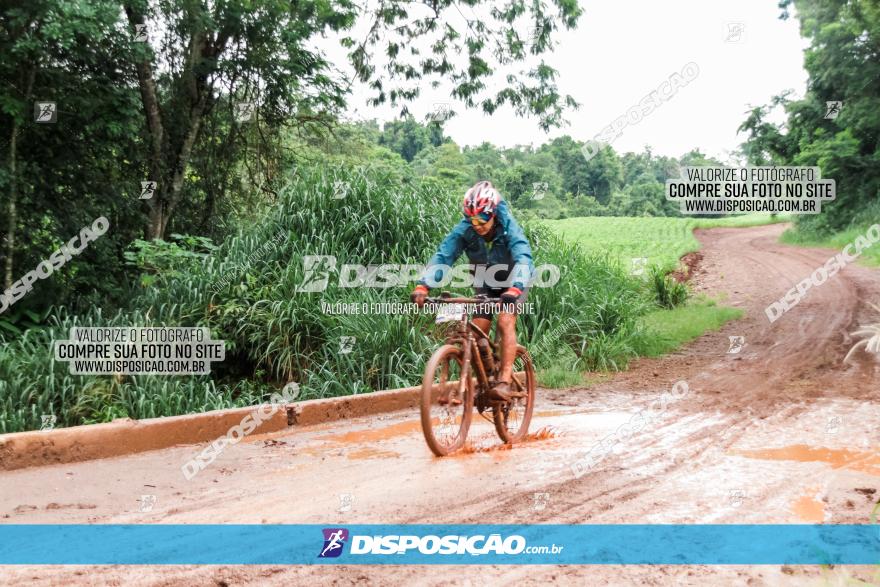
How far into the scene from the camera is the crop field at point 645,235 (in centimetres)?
2552

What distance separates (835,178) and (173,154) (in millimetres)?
23090

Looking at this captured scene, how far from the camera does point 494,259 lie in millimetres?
5934

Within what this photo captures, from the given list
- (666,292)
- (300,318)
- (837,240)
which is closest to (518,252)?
(300,318)

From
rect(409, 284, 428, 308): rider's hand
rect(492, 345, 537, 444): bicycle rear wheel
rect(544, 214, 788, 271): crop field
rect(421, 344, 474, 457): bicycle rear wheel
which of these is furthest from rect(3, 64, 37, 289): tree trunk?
rect(544, 214, 788, 271): crop field

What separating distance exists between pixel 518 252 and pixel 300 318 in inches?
157

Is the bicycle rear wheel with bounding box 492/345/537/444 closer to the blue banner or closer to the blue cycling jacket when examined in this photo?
the blue cycling jacket

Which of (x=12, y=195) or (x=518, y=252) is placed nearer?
(x=518, y=252)

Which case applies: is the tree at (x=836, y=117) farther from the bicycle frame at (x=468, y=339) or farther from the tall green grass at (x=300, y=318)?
the bicycle frame at (x=468, y=339)

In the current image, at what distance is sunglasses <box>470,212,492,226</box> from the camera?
5.60m

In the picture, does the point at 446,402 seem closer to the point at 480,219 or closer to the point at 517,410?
the point at 517,410

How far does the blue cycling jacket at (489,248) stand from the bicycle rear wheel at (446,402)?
27.6 inches

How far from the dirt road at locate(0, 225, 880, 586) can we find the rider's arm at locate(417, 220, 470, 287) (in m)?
1.44

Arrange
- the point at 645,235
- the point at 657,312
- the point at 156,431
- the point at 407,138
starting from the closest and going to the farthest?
the point at 156,431
the point at 657,312
the point at 645,235
the point at 407,138

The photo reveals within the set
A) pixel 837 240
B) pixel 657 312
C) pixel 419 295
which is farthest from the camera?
pixel 837 240
